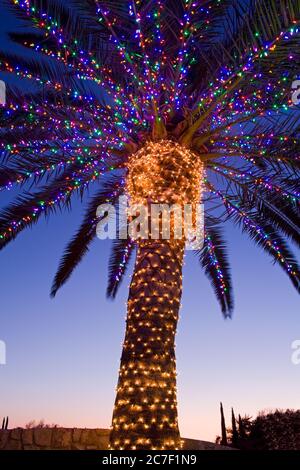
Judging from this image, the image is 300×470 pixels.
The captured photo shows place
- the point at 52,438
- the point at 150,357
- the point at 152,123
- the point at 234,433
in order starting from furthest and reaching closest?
the point at 234,433, the point at 52,438, the point at 152,123, the point at 150,357

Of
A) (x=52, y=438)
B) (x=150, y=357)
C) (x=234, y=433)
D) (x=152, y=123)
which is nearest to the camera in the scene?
(x=150, y=357)

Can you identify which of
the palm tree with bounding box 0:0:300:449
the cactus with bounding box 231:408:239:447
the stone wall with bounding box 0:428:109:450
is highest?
the palm tree with bounding box 0:0:300:449

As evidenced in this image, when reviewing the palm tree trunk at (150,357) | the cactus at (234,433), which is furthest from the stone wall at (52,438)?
the cactus at (234,433)

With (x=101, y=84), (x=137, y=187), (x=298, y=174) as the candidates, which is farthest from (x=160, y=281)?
(x=101, y=84)

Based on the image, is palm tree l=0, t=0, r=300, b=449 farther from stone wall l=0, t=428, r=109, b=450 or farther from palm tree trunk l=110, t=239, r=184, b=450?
stone wall l=0, t=428, r=109, b=450

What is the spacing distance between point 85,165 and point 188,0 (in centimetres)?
306

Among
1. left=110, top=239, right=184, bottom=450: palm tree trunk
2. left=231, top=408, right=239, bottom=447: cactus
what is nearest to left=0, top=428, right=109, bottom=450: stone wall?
left=110, top=239, right=184, bottom=450: palm tree trunk

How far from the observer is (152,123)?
6.48m

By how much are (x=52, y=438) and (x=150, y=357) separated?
11.8ft

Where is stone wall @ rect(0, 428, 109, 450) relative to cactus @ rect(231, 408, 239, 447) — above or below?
below

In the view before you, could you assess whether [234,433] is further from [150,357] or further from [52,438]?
[150,357]

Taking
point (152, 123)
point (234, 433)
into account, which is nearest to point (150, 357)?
point (152, 123)

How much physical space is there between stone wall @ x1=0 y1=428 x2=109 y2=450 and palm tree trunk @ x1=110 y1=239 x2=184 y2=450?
8.94 feet

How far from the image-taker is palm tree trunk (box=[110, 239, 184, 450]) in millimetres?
4836
